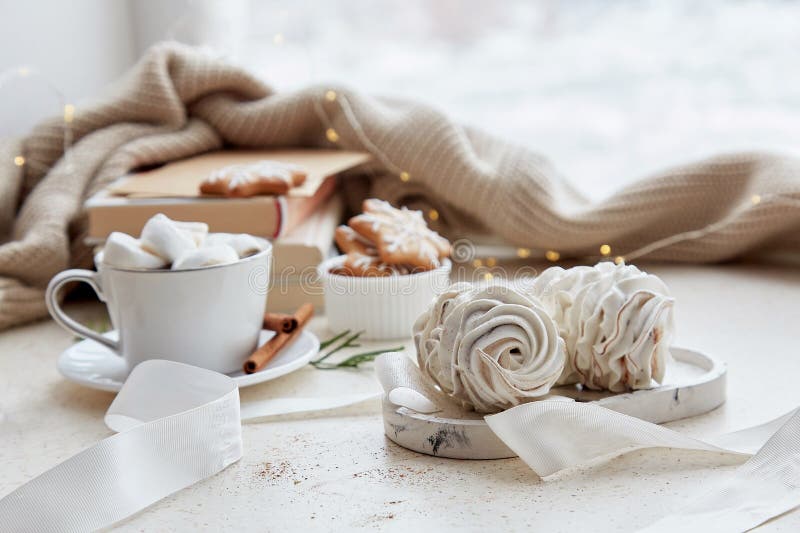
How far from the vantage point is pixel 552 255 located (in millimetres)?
1088

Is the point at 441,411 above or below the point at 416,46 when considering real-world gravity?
below

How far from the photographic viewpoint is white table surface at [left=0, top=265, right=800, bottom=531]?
479 millimetres

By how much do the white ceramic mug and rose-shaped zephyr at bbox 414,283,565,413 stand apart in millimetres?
180

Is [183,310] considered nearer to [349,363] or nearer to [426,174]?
[349,363]

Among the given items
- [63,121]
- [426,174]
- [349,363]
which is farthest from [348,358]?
[63,121]

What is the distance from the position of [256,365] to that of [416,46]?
1.09m

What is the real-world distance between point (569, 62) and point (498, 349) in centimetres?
118

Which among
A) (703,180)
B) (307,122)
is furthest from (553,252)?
(307,122)

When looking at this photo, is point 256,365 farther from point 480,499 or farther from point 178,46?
point 178,46

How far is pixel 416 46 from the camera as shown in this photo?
166 centimetres

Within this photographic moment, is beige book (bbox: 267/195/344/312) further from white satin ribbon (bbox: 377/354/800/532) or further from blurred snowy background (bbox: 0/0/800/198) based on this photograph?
blurred snowy background (bbox: 0/0/800/198)

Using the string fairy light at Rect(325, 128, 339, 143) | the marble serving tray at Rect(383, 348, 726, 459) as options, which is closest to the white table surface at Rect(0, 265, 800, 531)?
the marble serving tray at Rect(383, 348, 726, 459)

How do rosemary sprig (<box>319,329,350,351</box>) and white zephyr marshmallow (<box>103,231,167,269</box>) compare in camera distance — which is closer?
white zephyr marshmallow (<box>103,231,167,269</box>)

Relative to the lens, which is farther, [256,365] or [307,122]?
[307,122]
